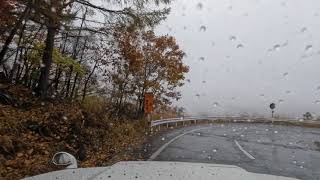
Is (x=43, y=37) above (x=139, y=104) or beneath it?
above

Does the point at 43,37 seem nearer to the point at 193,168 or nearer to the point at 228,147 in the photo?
the point at 228,147

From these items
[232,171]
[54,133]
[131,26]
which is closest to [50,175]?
[232,171]

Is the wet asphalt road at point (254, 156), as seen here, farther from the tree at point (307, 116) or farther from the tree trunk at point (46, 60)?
the tree at point (307, 116)

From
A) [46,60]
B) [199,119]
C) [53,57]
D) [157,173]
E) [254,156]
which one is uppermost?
[53,57]

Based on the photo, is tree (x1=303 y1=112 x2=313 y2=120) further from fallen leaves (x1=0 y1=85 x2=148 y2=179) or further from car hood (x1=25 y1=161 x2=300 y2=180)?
car hood (x1=25 y1=161 x2=300 y2=180)

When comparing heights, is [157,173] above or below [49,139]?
below

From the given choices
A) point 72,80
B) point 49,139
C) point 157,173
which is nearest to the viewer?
point 157,173

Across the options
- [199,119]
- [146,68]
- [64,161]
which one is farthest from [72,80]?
[64,161]

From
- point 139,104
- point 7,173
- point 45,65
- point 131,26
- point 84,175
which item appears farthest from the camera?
point 139,104

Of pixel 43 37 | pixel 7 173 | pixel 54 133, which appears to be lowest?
pixel 7 173

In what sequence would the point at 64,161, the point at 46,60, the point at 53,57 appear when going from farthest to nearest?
the point at 53,57
the point at 46,60
the point at 64,161

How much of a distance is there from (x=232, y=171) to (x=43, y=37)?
19.5 meters

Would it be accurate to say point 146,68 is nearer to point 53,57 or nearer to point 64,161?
point 53,57

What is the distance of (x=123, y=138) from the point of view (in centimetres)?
1895
